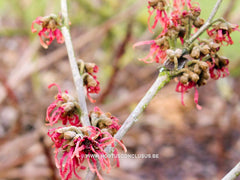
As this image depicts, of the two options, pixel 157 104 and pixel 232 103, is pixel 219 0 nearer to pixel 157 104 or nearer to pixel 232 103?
pixel 232 103

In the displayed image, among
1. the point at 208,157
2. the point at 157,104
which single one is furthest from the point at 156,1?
the point at 157,104

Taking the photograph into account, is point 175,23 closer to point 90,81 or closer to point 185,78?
point 185,78

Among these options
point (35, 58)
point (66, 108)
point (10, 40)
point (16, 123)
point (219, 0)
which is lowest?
point (66, 108)

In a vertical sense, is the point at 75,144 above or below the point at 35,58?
below

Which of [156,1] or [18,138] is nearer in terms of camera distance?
[156,1]

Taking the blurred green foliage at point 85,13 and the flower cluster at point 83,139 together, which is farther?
the blurred green foliage at point 85,13

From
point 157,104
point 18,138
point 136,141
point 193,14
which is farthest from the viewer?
point 157,104

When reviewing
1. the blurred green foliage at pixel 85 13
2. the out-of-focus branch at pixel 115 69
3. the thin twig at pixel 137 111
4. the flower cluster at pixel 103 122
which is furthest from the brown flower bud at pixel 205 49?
the blurred green foliage at pixel 85 13

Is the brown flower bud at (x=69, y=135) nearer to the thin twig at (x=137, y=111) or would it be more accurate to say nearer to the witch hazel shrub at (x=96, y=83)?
the witch hazel shrub at (x=96, y=83)
